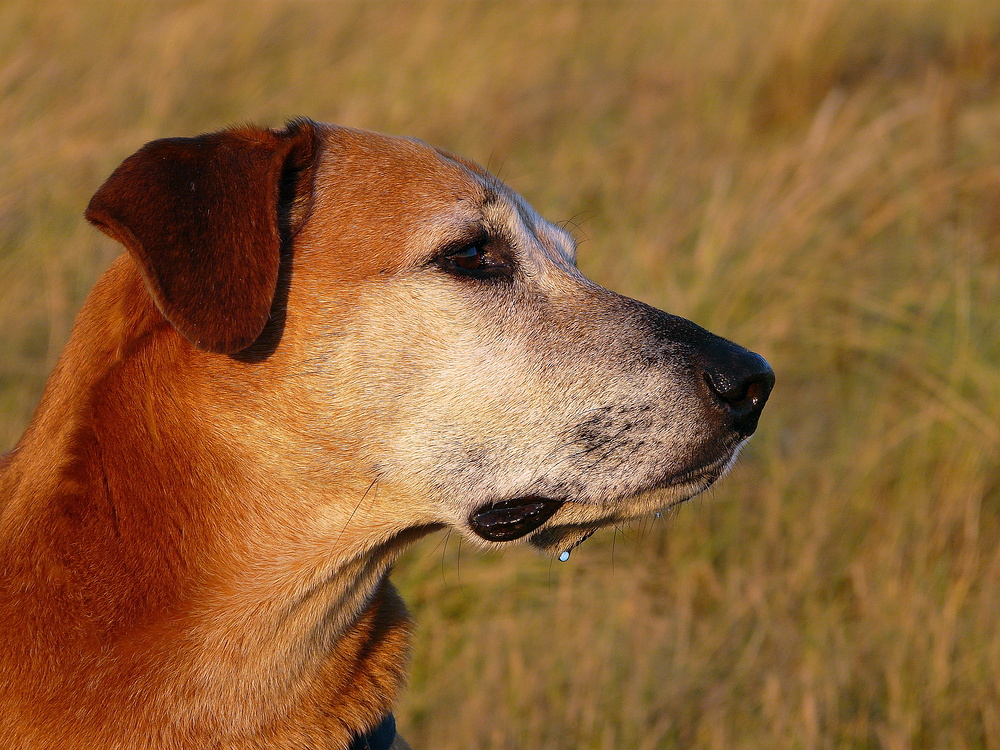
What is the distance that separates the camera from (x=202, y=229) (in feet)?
7.42

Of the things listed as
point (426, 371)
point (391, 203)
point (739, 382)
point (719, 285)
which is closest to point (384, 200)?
point (391, 203)

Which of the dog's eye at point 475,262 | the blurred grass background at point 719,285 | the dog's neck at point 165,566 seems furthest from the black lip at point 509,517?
the blurred grass background at point 719,285

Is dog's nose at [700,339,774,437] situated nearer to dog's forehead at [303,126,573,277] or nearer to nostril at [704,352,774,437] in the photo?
nostril at [704,352,774,437]

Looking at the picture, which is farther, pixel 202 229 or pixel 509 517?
pixel 509 517

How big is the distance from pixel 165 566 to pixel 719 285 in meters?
3.33

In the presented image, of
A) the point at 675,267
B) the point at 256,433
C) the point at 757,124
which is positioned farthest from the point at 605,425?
the point at 757,124

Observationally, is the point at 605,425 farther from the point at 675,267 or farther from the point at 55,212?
the point at 55,212

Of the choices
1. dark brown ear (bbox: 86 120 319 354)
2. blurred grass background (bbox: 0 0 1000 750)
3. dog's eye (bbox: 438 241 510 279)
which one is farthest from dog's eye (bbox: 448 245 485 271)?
blurred grass background (bbox: 0 0 1000 750)

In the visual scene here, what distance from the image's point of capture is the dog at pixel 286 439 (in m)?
→ 2.20

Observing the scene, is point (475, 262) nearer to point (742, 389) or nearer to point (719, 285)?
point (742, 389)

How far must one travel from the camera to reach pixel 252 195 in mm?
2338

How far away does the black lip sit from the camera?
2402 mm

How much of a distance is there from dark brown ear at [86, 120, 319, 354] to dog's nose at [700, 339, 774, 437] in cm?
100

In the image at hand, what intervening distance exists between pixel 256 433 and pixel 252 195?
534 millimetres
